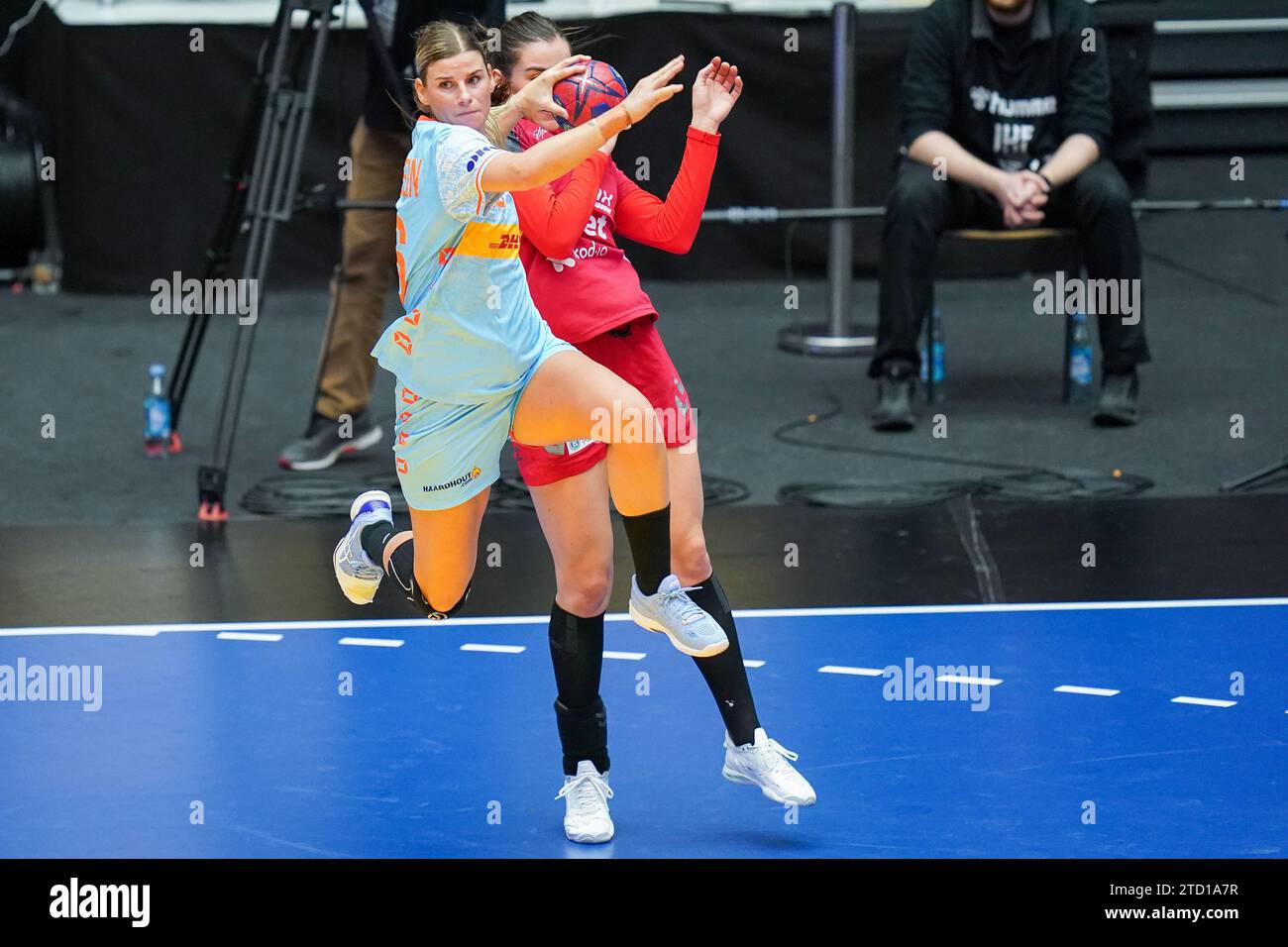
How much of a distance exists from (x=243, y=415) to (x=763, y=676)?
12.5ft

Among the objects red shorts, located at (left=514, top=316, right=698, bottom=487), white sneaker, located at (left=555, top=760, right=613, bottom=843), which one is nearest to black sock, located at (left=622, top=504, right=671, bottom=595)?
red shorts, located at (left=514, top=316, right=698, bottom=487)

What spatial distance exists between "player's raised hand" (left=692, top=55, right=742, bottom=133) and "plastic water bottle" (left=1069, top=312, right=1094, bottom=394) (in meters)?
4.45

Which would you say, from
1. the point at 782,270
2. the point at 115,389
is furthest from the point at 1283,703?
the point at 782,270

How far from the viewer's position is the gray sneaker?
7.06 meters

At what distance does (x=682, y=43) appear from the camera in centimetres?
1024

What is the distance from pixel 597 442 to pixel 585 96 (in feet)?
2.20

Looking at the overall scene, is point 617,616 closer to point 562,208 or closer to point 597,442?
point 597,442

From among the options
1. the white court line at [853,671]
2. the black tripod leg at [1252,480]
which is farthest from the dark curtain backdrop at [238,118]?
the white court line at [853,671]

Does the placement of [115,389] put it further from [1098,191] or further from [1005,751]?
[1005,751]

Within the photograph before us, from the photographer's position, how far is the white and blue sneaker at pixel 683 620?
3.70m

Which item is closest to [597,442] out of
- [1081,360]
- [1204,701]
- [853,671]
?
[853,671]

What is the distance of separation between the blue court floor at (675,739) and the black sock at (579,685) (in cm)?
15

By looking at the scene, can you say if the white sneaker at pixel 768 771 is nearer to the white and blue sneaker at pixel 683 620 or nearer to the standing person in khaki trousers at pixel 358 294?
the white and blue sneaker at pixel 683 620

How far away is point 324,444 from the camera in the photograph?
7.11 meters
